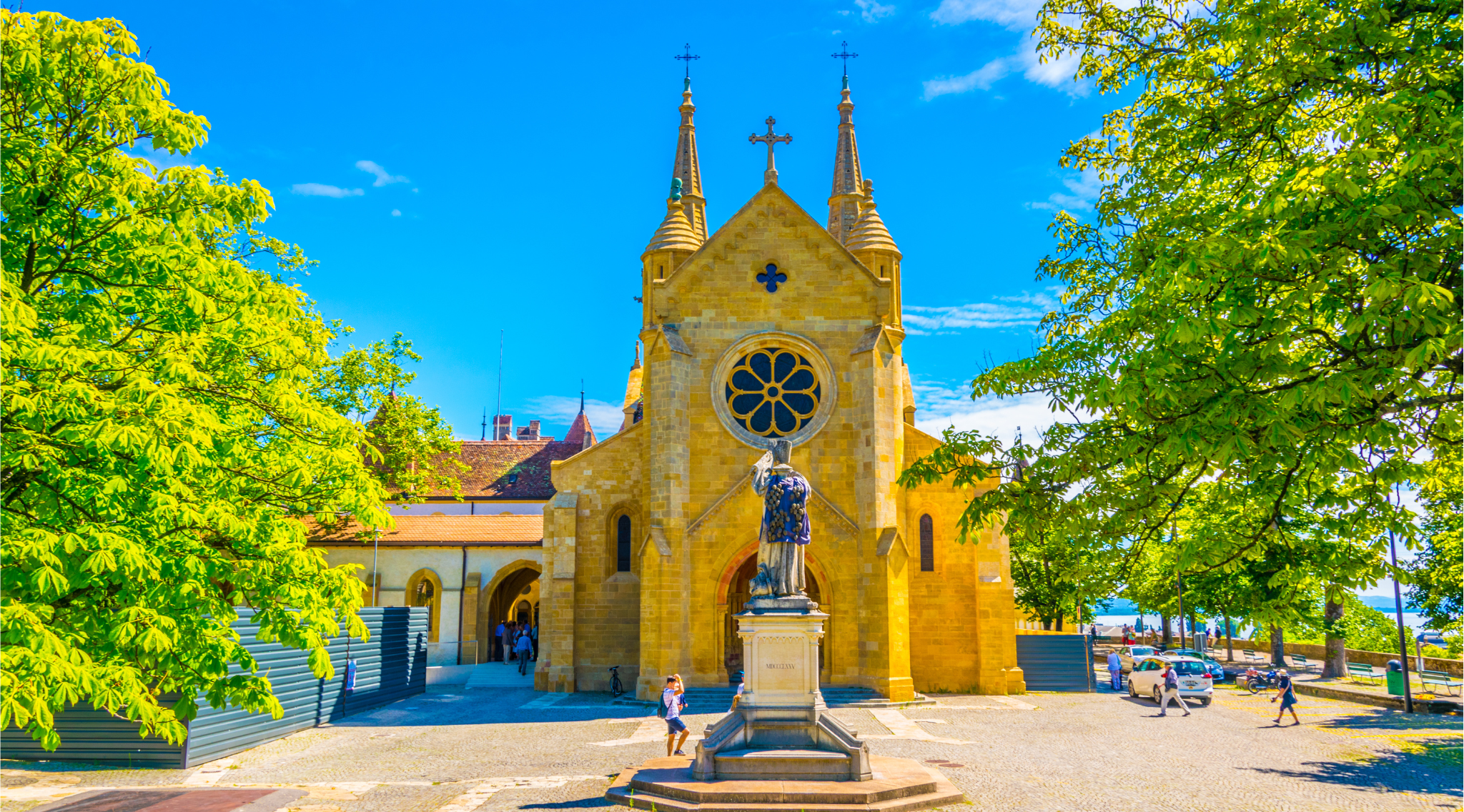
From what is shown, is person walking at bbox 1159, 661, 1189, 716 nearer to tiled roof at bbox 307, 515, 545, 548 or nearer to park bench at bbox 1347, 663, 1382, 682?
park bench at bbox 1347, 663, 1382, 682

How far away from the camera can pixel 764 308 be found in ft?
83.1

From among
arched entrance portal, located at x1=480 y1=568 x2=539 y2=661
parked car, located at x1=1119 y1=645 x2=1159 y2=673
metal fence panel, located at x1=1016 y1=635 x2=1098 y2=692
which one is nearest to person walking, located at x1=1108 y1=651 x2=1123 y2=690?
metal fence panel, located at x1=1016 y1=635 x2=1098 y2=692

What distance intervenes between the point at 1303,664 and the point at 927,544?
2587cm

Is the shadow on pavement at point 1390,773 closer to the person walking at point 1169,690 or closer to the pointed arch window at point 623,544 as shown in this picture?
the person walking at point 1169,690

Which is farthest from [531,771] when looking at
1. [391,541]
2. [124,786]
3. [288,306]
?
[391,541]

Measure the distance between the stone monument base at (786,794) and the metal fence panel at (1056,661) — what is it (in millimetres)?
15703

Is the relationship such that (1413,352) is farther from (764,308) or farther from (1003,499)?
(764,308)

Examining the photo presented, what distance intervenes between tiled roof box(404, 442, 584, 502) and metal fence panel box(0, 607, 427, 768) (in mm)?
18023

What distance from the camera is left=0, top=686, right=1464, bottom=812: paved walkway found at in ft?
39.8

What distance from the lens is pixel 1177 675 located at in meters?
24.7

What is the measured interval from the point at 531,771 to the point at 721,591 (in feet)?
33.2

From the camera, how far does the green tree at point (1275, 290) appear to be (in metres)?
6.20

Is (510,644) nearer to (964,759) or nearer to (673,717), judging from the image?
(673,717)

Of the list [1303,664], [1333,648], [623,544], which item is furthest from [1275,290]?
[1303,664]
